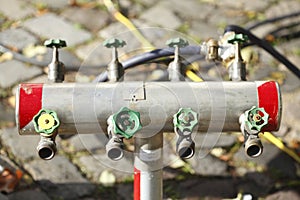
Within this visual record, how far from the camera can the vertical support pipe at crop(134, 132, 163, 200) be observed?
1.87 metres

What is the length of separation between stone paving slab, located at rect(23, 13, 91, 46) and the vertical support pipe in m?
1.48

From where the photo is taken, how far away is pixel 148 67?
122 inches

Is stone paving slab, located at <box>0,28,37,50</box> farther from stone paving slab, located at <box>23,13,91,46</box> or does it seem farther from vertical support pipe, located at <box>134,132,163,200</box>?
vertical support pipe, located at <box>134,132,163,200</box>

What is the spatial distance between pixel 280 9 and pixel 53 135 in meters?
2.22

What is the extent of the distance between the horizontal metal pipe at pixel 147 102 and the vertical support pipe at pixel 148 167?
65mm

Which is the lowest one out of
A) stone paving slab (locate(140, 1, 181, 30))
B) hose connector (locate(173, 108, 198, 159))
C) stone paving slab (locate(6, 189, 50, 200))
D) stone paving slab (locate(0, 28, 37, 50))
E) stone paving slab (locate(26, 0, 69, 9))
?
stone paving slab (locate(6, 189, 50, 200))

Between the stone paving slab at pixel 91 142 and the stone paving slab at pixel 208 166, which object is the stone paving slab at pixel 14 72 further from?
the stone paving slab at pixel 208 166

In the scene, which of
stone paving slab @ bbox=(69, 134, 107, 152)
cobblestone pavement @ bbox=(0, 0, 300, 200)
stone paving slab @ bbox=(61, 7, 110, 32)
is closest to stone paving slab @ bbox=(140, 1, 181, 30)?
cobblestone pavement @ bbox=(0, 0, 300, 200)

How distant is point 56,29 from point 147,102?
67.6 inches

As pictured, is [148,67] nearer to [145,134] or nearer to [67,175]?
[67,175]

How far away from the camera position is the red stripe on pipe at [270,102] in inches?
Answer: 71.9

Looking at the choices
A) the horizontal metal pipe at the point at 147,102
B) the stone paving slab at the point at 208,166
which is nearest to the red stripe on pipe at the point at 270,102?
the horizontal metal pipe at the point at 147,102

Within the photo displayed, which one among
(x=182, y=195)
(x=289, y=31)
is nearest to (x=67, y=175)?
(x=182, y=195)

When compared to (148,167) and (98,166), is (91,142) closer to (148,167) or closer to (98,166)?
(98,166)
